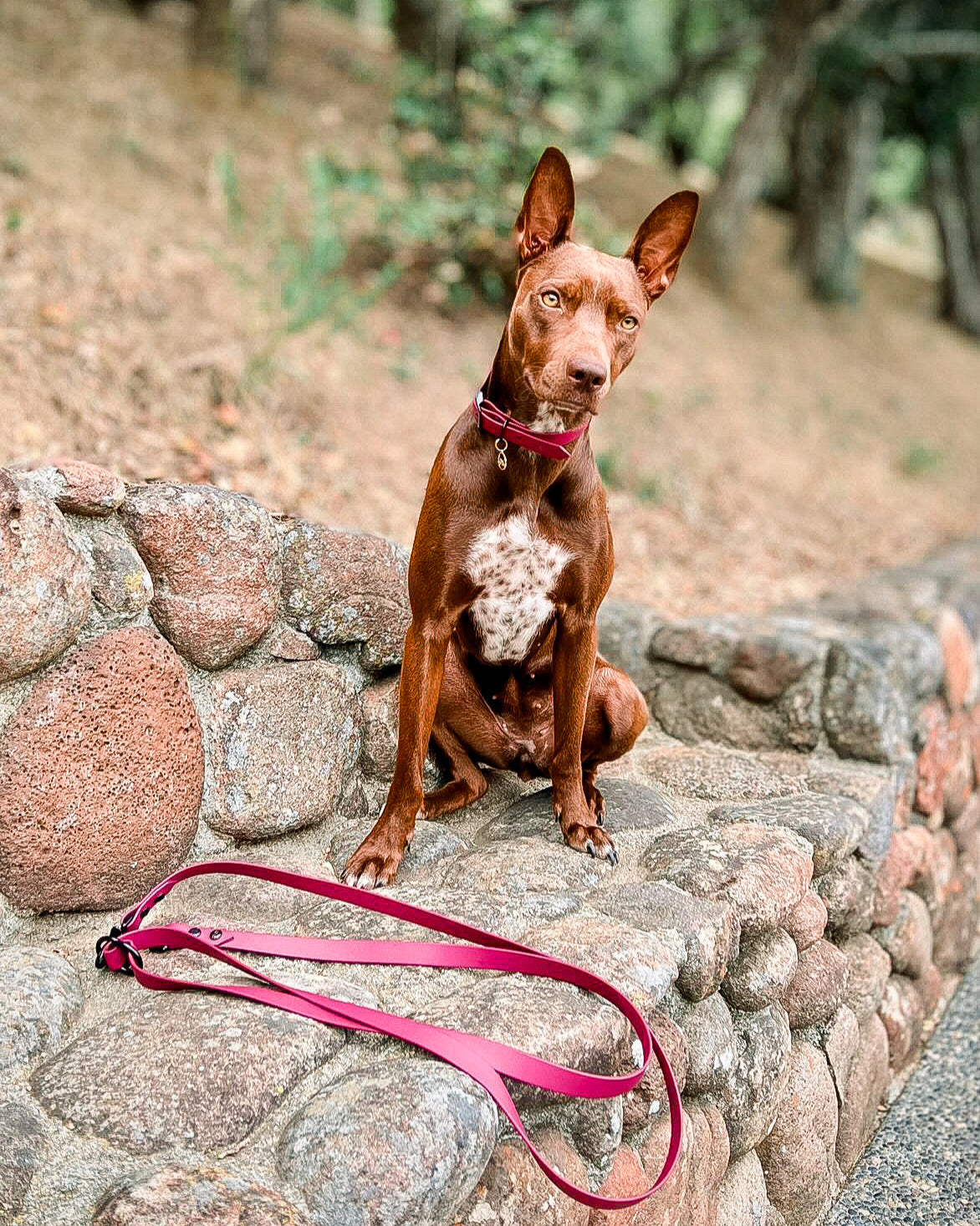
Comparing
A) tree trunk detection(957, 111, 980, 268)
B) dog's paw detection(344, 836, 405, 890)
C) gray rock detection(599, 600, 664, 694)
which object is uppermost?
tree trunk detection(957, 111, 980, 268)

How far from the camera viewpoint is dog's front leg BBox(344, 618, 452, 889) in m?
2.73

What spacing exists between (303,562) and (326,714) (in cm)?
40

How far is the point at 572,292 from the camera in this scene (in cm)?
250


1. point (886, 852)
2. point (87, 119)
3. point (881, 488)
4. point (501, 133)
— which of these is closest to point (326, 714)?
point (886, 852)

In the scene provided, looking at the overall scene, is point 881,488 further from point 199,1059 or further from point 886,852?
point 199,1059

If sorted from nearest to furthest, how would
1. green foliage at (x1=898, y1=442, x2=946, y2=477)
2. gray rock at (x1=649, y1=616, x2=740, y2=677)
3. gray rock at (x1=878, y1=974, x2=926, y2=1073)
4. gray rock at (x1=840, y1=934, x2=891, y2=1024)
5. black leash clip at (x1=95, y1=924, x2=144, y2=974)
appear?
black leash clip at (x1=95, y1=924, x2=144, y2=974)
gray rock at (x1=840, y1=934, x2=891, y2=1024)
gray rock at (x1=878, y1=974, x2=926, y2=1073)
gray rock at (x1=649, y1=616, x2=740, y2=677)
green foliage at (x1=898, y1=442, x2=946, y2=477)

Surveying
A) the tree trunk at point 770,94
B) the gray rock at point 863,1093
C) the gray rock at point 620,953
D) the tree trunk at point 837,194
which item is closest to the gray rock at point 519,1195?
the gray rock at point 620,953

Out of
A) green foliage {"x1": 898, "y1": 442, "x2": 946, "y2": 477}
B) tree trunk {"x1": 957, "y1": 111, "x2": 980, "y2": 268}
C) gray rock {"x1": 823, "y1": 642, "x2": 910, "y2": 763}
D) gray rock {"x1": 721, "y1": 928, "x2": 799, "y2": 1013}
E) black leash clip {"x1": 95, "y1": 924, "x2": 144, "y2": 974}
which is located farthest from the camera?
tree trunk {"x1": 957, "y1": 111, "x2": 980, "y2": 268}

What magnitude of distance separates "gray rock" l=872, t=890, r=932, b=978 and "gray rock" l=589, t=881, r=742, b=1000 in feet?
4.22

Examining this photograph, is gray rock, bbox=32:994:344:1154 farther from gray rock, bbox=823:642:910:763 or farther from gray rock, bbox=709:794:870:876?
gray rock, bbox=823:642:910:763

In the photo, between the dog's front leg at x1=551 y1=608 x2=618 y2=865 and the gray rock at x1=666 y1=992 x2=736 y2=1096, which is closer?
the gray rock at x1=666 y1=992 x2=736 y2=1096

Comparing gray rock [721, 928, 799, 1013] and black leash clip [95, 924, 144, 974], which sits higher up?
gray rock [721, 928, 799, 1013]

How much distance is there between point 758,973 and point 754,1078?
0.81 ft

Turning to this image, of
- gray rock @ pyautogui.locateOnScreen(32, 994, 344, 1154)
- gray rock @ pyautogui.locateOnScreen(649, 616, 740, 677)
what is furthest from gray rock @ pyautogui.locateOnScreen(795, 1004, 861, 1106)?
gray rock @ pyautogui.locateOnScreen(32, 994, 344, 1154)
